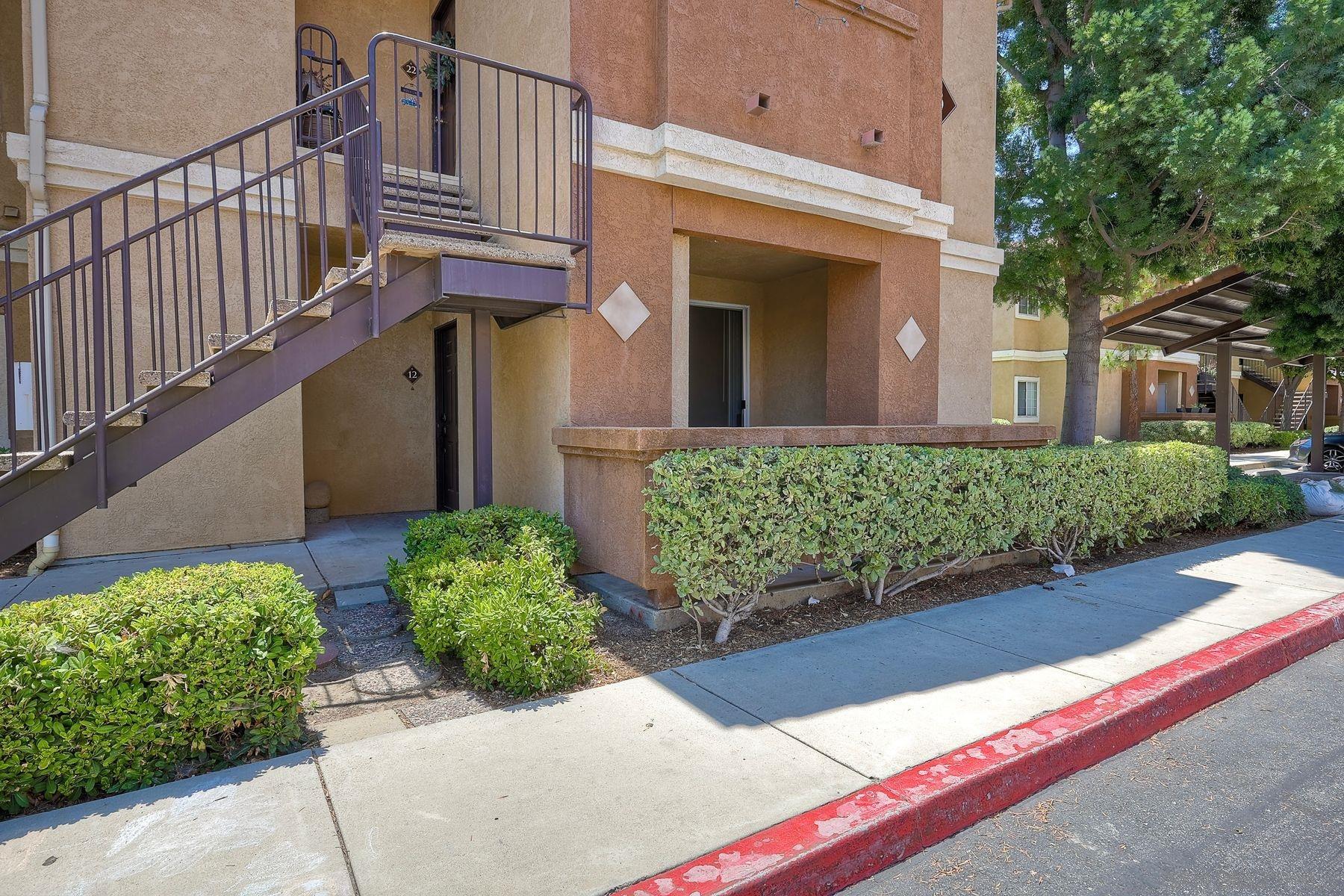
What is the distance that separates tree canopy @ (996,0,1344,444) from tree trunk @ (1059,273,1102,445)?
0.07ft

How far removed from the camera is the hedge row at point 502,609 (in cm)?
399

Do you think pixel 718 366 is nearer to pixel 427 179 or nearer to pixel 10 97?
pixel 427 179

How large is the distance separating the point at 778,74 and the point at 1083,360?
22.1ft

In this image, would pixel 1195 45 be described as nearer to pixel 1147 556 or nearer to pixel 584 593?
pixel 1147 556

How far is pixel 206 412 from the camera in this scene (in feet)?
14.4

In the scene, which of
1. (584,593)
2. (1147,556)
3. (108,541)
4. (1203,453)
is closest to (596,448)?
(584,593)

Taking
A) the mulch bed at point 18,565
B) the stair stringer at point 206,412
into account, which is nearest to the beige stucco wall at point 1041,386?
the stair stringer at point 206,412

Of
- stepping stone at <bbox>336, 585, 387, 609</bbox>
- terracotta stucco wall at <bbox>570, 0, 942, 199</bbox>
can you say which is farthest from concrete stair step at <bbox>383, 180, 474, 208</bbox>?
stepping stone at <bbox>336, 585, 387, 609</bbox>

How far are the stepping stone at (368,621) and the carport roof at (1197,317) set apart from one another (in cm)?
1175

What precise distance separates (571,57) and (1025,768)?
6076 mm

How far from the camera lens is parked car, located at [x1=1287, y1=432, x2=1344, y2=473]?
16922 mm

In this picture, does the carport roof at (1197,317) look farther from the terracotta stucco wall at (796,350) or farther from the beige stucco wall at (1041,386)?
the beige stucco wall at (1041,386)

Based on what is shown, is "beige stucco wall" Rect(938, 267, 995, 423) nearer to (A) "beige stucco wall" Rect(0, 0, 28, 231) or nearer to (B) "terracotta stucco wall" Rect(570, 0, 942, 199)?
(B) "terracotta stucco wall" Rect(570, 0, 942, 199)

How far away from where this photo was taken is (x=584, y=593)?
584 cm
